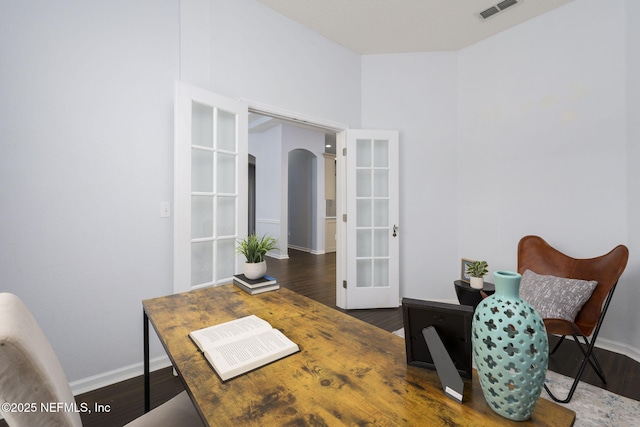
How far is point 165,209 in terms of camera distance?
2.31 metres

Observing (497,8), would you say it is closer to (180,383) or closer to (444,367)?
(444,367)

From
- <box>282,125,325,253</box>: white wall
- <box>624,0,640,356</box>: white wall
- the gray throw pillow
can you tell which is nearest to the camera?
the gray throw pillow

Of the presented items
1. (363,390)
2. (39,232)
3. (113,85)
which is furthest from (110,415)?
(113,85)

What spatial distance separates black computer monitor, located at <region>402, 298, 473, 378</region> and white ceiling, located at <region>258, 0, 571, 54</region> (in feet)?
10.0

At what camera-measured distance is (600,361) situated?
2.37 meters

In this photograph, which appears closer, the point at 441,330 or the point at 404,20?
the point at 441,330

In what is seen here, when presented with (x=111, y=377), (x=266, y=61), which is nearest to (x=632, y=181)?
(x=266, y=61)

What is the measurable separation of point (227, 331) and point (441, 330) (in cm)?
73

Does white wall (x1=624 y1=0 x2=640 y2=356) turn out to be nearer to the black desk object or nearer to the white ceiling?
the white ceiling

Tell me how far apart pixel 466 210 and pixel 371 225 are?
121cm

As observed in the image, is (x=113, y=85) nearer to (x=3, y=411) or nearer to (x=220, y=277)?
(x=220, y=277)

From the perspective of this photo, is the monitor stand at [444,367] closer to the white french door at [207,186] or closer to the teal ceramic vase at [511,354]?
Result: the teal ceramic vase at [511,354]

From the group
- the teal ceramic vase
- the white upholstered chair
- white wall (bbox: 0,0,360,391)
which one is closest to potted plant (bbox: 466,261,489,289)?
the teal ceramic vase

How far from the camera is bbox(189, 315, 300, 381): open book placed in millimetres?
842
